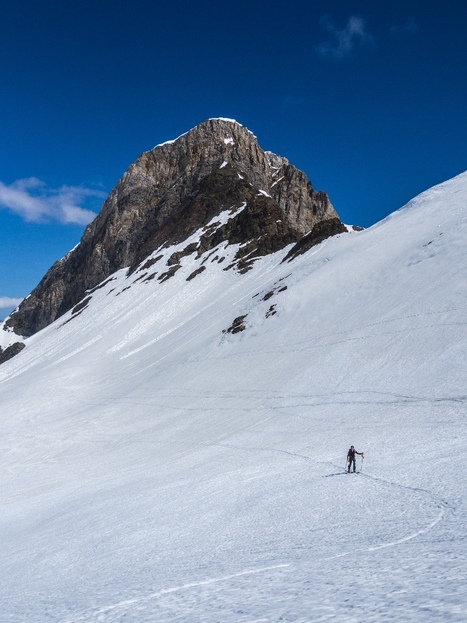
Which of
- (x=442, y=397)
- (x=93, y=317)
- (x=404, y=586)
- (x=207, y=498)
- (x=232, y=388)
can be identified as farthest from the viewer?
(x=93, y=317)

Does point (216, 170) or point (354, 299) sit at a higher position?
point (216, 170)

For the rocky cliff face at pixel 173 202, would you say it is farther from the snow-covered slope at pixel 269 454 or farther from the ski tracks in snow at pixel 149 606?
the ski tracks in snow at pixel 149 606

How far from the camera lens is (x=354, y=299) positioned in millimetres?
40000

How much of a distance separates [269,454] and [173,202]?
299ft

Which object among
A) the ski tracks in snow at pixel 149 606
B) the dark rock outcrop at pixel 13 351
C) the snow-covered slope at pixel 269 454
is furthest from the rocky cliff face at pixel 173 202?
the ski tracks in snow at pixel 149 606

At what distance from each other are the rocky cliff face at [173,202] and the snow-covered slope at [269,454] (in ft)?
138

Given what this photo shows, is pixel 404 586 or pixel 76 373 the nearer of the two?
pixel 404 586

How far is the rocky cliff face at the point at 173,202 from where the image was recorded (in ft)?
316

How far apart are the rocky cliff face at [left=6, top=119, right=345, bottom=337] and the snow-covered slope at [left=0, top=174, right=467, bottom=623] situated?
4194cm

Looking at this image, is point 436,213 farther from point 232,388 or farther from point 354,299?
point 232,388

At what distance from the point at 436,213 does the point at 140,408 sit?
1455 inches

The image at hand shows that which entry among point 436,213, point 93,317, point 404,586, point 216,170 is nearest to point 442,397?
point 404,586

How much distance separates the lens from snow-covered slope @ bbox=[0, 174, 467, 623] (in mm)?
7887

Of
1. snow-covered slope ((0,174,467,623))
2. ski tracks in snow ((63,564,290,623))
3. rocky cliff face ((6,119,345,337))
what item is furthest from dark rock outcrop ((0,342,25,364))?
ski tracks in snow ((63,564,290,623))
